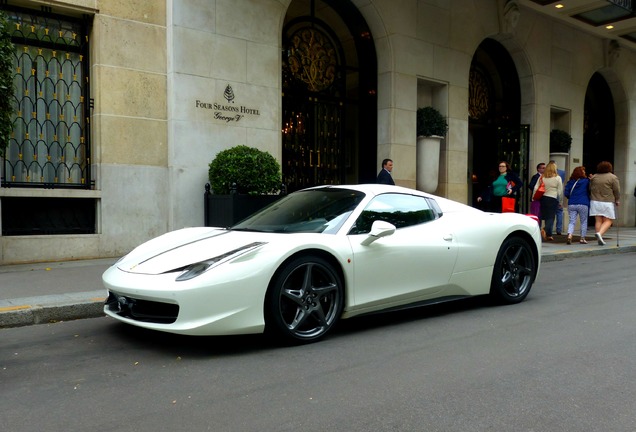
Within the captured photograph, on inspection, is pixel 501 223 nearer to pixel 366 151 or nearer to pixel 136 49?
pixel 136 49

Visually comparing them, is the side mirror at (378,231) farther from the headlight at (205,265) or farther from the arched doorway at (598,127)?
the arched doorway at (598,127)

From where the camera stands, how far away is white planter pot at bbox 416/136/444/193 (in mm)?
13719

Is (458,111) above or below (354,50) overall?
below

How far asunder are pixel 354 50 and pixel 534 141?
6555 millimetres

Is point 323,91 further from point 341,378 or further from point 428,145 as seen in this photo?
point 341,378

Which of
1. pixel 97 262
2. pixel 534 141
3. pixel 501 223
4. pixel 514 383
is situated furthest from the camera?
pixel 534 141

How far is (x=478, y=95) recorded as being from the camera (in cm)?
1669

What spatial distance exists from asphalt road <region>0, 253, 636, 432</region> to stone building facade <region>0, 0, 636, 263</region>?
4.42 meters

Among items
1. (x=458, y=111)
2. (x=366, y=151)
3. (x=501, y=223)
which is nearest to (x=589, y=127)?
(x=458, y=111)

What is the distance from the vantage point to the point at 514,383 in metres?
3.68

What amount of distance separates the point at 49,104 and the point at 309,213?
6.19 metres

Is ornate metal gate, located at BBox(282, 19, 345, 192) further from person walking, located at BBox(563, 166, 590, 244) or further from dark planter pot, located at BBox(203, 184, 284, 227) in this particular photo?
person walking, located at BBox(563, 166, 590, 244)

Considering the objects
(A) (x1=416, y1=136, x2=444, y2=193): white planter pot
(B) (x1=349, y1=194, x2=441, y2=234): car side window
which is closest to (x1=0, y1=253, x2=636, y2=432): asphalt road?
(B) (x1=349, y1=194, x2=441, y2=234): car side window

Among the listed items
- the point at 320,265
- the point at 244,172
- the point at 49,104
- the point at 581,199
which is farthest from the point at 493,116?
the point at 320,265
